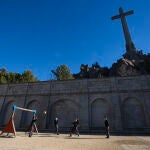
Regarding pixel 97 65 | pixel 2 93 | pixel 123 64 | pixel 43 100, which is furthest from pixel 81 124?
pixel 97 65

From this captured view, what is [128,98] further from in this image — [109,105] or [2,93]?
[2,93]

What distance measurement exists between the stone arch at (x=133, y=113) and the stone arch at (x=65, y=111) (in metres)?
6.50

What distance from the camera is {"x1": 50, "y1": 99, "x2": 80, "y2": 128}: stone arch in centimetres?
2179

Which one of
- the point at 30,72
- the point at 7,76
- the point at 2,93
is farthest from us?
the point at 30,72

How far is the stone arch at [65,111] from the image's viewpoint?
2179 cm

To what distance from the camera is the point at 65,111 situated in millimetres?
22359

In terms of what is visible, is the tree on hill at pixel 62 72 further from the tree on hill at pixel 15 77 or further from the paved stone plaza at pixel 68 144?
the paved stone plaza at pixel 68 144

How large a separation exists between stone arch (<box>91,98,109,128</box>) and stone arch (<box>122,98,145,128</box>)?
245cm

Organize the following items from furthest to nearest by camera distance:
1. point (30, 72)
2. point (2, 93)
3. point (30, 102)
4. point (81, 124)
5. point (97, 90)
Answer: point (30, 72) → point (2, 93) → point (30, 102) → point (97, 90) → point (81, 124)

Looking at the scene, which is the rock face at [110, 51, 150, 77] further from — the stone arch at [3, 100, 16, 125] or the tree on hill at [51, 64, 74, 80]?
the stone arch at [3, 100, 16, 125]

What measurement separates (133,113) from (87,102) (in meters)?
6.28

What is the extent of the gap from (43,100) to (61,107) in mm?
3107

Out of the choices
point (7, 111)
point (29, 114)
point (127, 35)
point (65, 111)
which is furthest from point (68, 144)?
point (127, 35)

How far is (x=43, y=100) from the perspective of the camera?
77.5 feet
